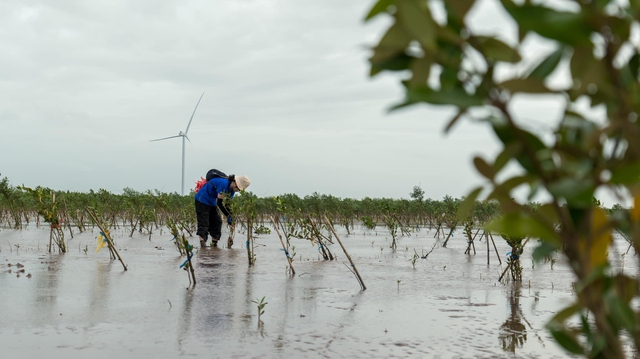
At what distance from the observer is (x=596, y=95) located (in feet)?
2.15

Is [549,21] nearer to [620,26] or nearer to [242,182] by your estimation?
[620,26]

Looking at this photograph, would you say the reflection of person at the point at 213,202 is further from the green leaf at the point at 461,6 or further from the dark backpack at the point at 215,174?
the green leaf at the point at 461,6

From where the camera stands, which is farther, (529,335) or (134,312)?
(134,312)

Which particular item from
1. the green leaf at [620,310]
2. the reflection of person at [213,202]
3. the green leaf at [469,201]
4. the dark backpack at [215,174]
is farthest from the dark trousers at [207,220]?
the green leaf at [620,310]

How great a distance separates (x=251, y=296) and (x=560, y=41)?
516cm

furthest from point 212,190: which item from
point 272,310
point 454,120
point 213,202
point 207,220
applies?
point 454,120

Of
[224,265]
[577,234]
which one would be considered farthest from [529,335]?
[224,265]

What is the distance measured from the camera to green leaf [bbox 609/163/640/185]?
56 cm

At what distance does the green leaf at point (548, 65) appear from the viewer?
2.09ft

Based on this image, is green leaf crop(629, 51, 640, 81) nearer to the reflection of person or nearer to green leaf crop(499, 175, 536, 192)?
green leaf crop(499, 175, 536, 192)

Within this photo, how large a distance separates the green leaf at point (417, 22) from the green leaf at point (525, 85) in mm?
82

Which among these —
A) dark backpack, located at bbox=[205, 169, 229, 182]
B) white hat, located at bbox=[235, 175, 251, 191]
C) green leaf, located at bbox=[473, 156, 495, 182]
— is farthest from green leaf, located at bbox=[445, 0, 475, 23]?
dark backpack, located at bbox=[205, 169, 229, 182]

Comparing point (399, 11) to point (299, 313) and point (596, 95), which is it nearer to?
point (596, 95)

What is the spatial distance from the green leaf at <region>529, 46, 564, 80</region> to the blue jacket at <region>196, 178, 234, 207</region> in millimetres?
10459
